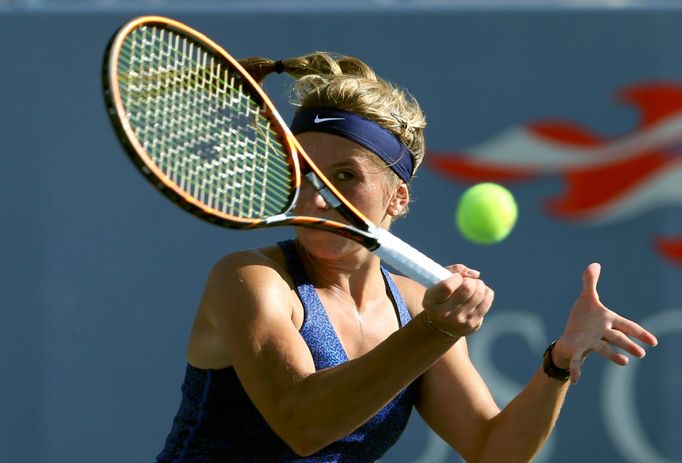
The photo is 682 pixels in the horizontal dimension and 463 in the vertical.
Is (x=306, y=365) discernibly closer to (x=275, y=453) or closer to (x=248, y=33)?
(x=275, y=453)

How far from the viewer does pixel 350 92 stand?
2.80m

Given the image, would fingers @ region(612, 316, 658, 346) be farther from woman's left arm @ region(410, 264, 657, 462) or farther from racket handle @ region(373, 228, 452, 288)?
racket handle @ region(373, 228, 452, 288)

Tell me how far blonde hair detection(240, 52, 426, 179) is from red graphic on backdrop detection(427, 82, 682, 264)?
6.54 feet

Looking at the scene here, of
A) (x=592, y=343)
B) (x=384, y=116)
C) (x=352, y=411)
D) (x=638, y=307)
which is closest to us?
(x=352, y=411)

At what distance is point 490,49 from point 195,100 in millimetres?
2575

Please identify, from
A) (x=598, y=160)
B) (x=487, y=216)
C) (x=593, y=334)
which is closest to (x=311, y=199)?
(x=593, y=334)

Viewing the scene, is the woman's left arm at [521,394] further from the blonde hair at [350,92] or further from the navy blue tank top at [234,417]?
the blonde hair at [350,92]

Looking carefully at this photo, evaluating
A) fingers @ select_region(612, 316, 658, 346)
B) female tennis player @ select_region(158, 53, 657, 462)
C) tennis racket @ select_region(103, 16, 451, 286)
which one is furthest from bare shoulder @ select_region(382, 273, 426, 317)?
fingers @ select_region(612, 316, 658, 346)

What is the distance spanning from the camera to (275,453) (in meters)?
2.69

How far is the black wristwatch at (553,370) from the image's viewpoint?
2.70 metres

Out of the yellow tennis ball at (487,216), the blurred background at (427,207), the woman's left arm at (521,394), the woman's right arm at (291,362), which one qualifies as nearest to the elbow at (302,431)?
the woman's right arm at (291,362)

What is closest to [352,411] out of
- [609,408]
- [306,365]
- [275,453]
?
[306,365]

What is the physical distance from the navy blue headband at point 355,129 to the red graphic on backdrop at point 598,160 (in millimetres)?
2114

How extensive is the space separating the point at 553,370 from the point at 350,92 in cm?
78
